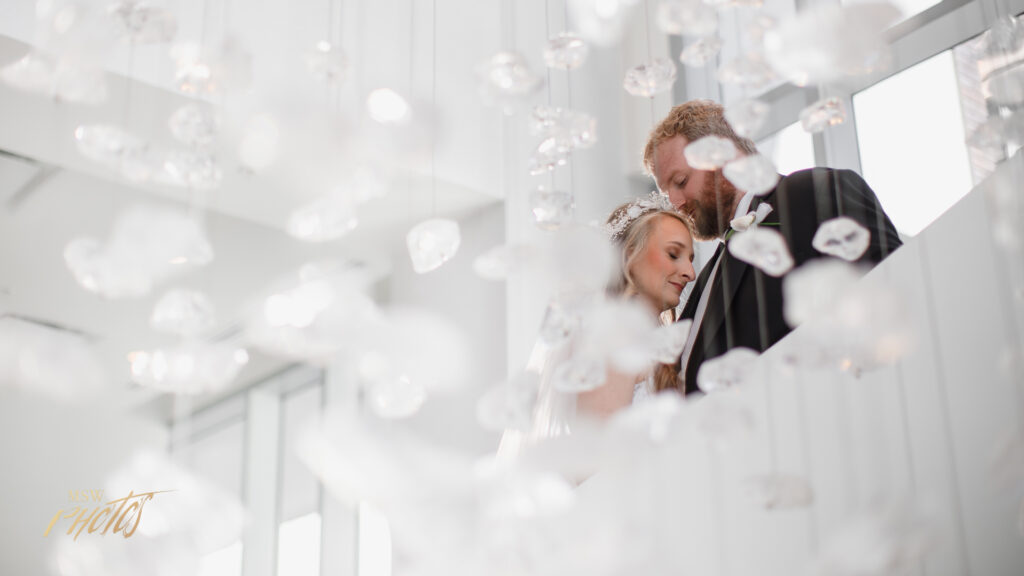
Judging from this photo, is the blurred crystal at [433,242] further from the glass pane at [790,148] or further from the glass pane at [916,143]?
the glass pane at [790,148]

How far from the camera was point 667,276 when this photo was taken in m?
1.93

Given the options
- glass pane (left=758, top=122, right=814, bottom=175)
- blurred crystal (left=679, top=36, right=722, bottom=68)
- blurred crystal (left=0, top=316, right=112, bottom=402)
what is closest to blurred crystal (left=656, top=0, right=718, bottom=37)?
blurred crystal (left=679, top=36, right=722, bottom=68)

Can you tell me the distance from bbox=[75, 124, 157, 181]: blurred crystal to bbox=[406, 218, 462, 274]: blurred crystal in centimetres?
38

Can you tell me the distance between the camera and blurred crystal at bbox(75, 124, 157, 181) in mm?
1325

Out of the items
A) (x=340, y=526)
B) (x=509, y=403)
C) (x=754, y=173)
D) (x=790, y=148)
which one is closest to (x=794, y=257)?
(x=754, y=173)

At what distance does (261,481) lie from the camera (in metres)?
4.44

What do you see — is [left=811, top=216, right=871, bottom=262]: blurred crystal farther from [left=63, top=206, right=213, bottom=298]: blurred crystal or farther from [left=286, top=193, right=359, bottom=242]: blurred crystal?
[left=63, top=206, right=213, bottom=298]: blurred crystal

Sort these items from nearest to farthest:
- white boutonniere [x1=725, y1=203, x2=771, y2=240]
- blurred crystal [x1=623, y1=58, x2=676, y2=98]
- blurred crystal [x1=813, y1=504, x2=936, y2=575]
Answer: blurred crystal [x1=813, y1=504, x2=936, y2=575] → blurred crystal [x1=623, y1=58, x2=676, y2=98] → white boutonniere [x1=725, y1=203, x2=771, y2=240]

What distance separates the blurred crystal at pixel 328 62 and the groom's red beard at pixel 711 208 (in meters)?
0.99

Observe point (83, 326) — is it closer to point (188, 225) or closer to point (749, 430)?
point (188, 225)

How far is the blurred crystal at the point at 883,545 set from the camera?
3.44 feet

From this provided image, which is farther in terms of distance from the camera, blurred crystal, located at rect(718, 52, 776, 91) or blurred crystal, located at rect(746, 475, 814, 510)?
blurred crystal, located at rect(718, 52, 776, 91)

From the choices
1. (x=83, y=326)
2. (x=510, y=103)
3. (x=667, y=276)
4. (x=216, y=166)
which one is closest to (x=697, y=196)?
(x=667, y=276)

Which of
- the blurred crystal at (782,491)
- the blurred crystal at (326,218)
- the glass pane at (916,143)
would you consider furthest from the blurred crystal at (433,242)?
the glass pane at (916,143)
